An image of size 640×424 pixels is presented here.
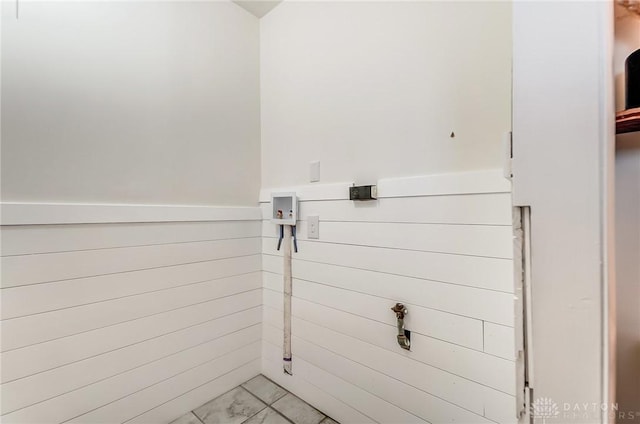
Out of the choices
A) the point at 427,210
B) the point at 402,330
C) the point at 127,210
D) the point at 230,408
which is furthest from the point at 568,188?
the point at 230,408

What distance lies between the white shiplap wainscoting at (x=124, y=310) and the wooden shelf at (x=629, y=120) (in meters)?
1.70

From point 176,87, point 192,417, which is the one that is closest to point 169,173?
point 176,87

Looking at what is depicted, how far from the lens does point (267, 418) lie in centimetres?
150

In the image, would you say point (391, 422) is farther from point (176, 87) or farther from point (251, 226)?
point (176, 87)

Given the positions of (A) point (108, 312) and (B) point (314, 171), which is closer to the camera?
(A) point (108, 312)

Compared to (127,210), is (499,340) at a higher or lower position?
lower

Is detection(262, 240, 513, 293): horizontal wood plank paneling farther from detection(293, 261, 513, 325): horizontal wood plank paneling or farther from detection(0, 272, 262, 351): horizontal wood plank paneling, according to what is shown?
detection(0, 272, 262, 351): horizontal wood plank paneling

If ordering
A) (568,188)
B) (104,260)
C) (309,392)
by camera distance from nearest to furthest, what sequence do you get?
(568,188), (104,260), (309,392)

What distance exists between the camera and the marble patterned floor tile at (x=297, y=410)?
4.94 feet

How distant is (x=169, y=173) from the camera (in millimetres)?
1517

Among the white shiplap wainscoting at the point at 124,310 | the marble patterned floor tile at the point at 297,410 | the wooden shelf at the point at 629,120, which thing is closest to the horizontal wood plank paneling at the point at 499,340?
the wooden shelf at the point at 629,120

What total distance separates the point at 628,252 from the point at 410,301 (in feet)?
2.38

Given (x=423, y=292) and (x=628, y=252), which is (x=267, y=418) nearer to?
(x=423, y=292)

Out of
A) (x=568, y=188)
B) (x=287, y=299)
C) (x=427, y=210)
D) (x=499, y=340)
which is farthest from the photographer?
(x=287, y=299)
